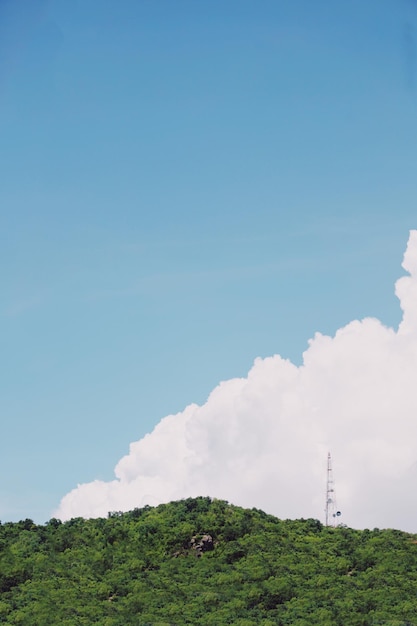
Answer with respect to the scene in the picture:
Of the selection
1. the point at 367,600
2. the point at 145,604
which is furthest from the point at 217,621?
the point at 367,600

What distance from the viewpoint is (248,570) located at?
54.7 m

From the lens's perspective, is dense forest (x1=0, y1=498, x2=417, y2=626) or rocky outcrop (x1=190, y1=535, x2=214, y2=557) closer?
dense forest (x1=0, y1=498, x2=417, y2=626)

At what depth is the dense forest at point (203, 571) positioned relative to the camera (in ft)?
165

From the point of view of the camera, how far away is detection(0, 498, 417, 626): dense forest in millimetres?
50375

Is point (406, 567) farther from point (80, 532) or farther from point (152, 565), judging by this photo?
point (80, 532)

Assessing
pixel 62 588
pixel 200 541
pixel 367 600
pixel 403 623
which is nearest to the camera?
pixel 403 623

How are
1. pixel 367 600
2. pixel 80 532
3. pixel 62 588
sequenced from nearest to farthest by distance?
pixel 367 600 < pixel 62 588 < pixel 80 532

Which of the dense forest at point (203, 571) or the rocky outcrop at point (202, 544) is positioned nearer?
the dense forest at point (203, 571)

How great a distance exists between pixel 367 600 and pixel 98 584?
51.3 ft

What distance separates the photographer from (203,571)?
55312 mm

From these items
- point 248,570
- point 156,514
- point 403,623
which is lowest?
point 403,623

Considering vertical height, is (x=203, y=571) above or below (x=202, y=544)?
below

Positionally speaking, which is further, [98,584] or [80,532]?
[80,532]

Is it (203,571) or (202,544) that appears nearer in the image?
(203,571)
